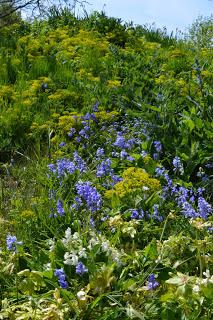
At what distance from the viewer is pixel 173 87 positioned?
5.26 m

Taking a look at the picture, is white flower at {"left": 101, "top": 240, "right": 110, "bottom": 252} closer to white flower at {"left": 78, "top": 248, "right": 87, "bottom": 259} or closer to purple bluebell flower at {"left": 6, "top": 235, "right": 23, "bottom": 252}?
white flower at {"left": 78, "top": 248, "right": 87, "bottom": 259}

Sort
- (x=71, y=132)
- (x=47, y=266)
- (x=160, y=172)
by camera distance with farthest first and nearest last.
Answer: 1. (x=71, y=132)
2. (x=160, y=172)
3. (x=47, y=266)

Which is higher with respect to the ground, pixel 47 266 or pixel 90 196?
pixel 90 196

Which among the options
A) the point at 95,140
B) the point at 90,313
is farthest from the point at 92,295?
the point at 95,140

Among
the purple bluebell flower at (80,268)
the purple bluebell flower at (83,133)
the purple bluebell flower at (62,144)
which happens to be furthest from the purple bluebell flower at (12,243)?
the purple bluebell flower at (83,133)

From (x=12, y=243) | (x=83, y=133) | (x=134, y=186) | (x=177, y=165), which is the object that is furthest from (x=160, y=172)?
(x=12, y=243)

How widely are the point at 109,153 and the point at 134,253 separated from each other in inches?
61.5

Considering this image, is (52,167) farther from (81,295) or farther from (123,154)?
(81,295)

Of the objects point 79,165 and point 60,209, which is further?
point 79,165

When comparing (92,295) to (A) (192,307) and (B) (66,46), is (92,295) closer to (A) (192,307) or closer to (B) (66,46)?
(A) (192,307)

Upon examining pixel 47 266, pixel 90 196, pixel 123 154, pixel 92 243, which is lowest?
pixel 47 266

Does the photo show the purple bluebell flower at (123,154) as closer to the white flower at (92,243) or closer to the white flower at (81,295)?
the white flower at (92,243)

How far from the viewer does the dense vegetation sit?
2609 millimetres

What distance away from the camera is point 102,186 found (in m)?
3.90
